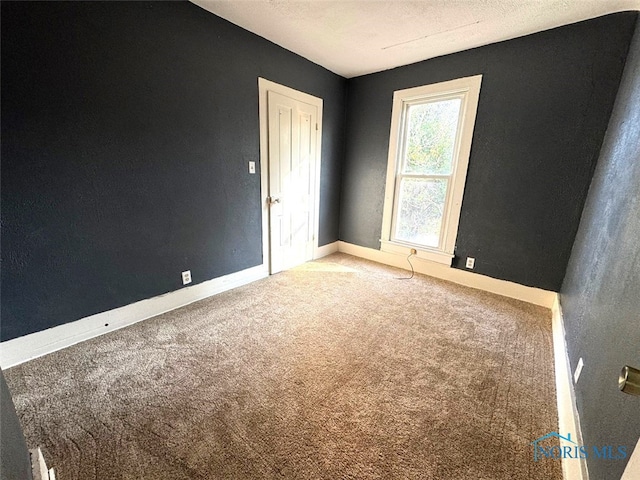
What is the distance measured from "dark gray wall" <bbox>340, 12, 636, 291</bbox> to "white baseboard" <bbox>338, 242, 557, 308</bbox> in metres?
0.08

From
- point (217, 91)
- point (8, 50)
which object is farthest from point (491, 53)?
point (8, 50)

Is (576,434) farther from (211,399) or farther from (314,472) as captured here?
(211,399)

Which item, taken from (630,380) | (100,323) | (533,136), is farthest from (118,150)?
(533,136)

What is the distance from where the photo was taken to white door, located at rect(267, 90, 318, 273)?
2.88 metres

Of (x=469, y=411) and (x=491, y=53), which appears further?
(x=491, y=53)

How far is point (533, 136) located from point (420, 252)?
1578 mm

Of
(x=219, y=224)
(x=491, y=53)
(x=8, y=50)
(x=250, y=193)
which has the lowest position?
(x=219, y=224)

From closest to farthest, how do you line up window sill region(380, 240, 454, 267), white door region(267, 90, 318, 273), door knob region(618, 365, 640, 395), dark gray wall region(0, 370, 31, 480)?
Answer: door knob region(618, 365, 640, 395) < dark gray wall region(0, 370, 31, 480) < white door region(267, 90, 318, 273) < window sill region(380, 240, 454, 267)

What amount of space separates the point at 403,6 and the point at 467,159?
153 centimetres

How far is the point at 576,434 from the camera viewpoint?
3.84ft

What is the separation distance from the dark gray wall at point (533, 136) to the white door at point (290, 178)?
1282 millimetres

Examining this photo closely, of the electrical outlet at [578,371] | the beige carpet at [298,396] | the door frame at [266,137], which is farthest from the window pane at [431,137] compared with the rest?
the electrical outlet at [578,371]

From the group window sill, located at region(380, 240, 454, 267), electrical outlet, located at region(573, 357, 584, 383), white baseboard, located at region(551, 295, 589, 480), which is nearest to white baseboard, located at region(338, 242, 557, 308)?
window sill, located at region(380, 240, 454, 267)

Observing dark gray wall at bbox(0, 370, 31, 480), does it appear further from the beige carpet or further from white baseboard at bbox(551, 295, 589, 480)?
white baseboard at bbox(551, 295, 589, 480)
